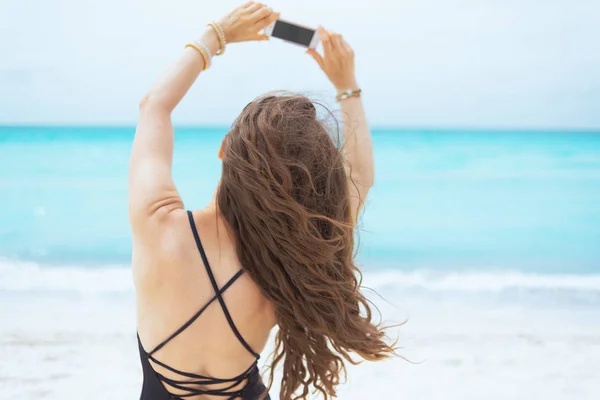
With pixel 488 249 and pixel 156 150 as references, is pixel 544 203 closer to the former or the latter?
pixel 488 249

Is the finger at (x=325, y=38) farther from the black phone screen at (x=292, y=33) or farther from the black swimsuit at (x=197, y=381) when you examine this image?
the black swimsuit at (x=197, y=381)

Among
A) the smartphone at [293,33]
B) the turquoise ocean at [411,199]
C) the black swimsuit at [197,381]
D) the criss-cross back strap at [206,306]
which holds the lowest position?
the turquoise ocean at [411,199]

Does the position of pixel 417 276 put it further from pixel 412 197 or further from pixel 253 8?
pixel 412 197

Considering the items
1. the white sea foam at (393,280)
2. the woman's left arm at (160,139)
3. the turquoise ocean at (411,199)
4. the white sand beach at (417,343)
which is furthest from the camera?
the turquoise ocean at (411,199)

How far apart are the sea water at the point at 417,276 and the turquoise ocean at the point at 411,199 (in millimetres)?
39

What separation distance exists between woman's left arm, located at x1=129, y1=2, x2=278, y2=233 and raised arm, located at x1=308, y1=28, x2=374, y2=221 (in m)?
0.21

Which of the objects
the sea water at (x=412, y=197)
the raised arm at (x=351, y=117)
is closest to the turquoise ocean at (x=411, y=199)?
the sea water at (x=412, y=197)

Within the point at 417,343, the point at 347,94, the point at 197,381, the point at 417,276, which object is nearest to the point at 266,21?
the point at 347,94

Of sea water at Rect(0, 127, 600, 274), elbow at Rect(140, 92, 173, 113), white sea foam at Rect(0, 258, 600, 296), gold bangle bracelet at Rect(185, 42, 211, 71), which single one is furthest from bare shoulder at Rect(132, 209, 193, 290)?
white sea foam at Rect(0, 258, 600, 296)

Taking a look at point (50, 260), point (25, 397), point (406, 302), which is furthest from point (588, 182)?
point (25, 397)

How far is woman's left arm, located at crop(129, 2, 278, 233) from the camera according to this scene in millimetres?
938

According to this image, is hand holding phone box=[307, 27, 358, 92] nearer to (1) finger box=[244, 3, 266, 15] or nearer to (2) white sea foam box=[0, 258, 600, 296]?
(1) finger box=[244, 3, 266, 15]

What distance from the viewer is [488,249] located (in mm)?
6105

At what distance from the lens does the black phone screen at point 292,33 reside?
125cm
